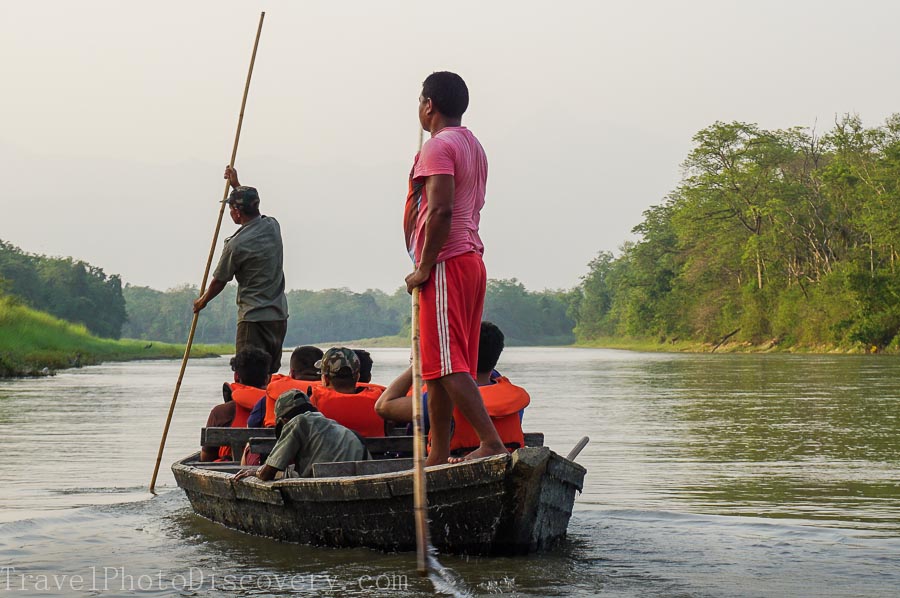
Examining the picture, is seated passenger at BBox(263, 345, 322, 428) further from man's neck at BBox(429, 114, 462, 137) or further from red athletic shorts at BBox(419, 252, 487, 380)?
man's neck at BBox(429, 114, 462, 137)

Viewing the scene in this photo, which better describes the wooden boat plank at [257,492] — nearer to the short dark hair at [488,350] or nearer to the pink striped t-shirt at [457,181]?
the short dark hair at [488,350]

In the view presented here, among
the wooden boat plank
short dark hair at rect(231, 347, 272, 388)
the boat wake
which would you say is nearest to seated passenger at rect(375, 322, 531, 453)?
the boat wake

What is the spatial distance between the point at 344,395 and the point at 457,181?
1.68m

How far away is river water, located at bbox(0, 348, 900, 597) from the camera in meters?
5.23

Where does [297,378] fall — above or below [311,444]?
above

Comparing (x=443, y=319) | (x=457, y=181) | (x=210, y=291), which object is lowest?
(x=443, y=319)

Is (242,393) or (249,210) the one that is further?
(249,210)

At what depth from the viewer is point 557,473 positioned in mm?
5398

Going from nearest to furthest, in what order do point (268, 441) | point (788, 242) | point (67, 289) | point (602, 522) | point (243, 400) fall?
point (268, 441), point (602, 522), point (243, 400), point (788, 242), point (67, 289)

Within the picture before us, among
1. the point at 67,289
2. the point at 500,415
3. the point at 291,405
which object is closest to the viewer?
the point at 500,415

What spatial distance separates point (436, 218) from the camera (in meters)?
A: 5.15

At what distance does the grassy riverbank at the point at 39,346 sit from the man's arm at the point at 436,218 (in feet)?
78.0

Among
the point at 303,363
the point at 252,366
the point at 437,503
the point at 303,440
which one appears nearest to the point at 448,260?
the point at 437,503

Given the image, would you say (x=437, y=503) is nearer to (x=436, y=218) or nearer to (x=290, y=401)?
(x=290, y=401)
